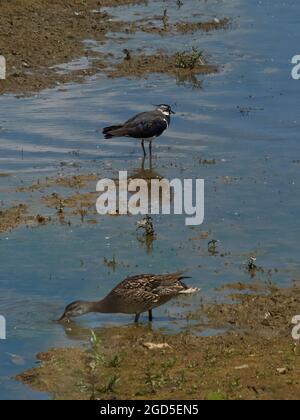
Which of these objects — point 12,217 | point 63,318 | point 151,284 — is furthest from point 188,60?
point 63,318

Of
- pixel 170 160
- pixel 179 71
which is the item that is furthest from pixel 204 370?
pixel 179 71

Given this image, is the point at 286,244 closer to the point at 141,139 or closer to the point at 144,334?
the point at 144,334

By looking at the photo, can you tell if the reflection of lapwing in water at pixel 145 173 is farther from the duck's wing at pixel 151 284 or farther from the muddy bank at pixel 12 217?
the duck's wing at pixel 151 284

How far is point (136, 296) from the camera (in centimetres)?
1297

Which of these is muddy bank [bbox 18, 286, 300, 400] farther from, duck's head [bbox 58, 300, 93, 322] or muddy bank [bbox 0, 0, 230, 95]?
muddy bank [bbox 0, 0, 230, 95]

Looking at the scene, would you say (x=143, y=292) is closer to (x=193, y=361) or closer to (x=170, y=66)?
(x=193, y=361)

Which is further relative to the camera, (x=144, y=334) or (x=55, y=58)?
(x=55, y=58)

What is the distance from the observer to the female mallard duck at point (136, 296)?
12914 mm

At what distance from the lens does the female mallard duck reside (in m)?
12.9

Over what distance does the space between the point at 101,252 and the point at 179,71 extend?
10846mm

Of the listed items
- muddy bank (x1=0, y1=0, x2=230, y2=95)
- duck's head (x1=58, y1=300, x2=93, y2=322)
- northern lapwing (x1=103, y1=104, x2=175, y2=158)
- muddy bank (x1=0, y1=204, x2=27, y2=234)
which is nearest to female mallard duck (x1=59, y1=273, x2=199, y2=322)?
duck's head (x1=58, y1=300, x2=93, y2=322)

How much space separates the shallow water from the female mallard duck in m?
0.27

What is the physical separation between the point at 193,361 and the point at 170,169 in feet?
25.0
